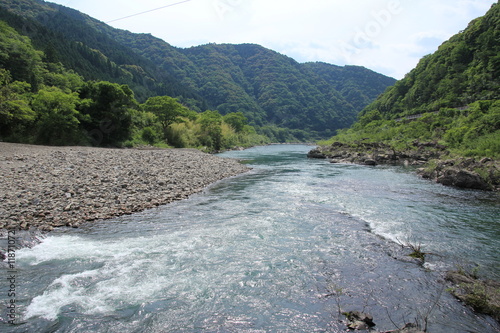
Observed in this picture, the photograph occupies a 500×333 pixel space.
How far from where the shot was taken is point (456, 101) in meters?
58.1

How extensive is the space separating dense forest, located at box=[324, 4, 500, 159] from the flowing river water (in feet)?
64.2

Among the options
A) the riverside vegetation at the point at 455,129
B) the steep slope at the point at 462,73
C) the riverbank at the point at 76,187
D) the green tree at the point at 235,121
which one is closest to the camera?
the riverbank at the point at 76,187

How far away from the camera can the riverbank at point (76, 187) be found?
9625mm

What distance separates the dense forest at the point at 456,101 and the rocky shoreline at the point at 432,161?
228 cm

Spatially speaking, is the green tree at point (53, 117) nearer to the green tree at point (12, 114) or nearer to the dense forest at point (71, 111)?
the dense forest at point (71, 111)

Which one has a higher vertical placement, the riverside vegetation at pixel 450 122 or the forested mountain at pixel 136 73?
the forested mountain at pixel 136 73

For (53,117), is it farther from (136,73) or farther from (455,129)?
(136,73)

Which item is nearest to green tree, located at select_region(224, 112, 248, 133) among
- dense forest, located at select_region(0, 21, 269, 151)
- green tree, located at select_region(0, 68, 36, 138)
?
dense forest, located at select_region(0, 21, 269, 151)

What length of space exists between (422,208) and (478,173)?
8.46m

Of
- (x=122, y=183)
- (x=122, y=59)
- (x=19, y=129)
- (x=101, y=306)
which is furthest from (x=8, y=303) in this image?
(x=122, y=59)

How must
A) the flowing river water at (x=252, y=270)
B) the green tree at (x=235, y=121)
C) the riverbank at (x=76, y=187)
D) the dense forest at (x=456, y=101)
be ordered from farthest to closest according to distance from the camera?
the green tree at (x=235, y=121) → the dense forest at (x=456, y=101) → the riverbank at (x=76, y=187) → the flowing river water at (x=252, y=270)

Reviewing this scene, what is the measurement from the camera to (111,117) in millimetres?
34625

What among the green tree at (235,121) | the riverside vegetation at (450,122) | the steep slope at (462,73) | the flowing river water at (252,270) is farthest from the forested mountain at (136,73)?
the steep slope at (462,73)

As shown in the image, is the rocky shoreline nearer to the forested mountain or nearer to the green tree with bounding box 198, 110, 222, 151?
the green tree with bounding box 198, 110, 222, 151
